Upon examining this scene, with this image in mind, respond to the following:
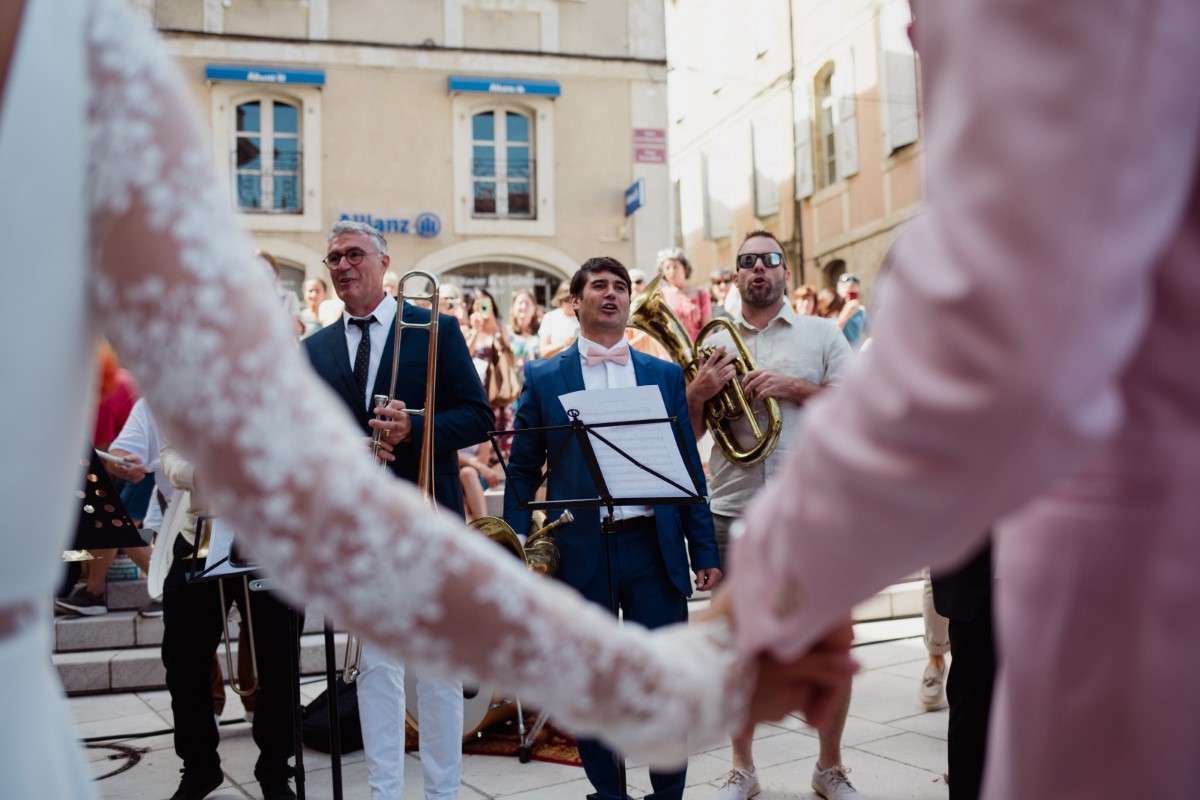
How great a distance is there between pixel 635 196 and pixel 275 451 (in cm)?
1813

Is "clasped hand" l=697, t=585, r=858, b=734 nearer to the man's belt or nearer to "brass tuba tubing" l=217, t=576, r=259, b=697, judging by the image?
the man's belt

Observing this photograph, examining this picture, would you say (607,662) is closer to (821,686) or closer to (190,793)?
(821,686)

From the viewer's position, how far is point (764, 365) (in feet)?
17.5

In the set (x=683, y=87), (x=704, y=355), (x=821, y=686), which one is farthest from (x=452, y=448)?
(x=683, y=87)

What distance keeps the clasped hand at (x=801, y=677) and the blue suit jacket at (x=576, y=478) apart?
3.08m

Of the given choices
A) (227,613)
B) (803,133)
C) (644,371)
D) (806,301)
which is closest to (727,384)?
(644,371)

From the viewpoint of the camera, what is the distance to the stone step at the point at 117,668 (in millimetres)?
6477

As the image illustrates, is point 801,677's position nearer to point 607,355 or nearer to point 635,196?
point 607,355

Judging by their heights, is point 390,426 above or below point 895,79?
below

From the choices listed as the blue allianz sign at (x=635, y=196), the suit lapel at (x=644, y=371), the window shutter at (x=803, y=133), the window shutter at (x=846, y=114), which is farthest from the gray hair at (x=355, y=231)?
the window shutter at (x=803, y=133)

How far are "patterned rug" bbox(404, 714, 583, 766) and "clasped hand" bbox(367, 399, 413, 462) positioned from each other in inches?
76.0

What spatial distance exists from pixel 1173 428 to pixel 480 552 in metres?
0.73

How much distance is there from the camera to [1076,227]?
0.90 meters

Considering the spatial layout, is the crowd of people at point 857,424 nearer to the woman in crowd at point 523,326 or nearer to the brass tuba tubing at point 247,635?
the brass tuba tubing at point 247,635
